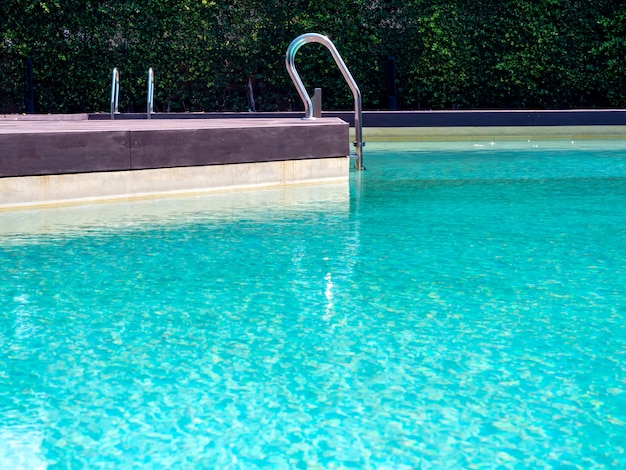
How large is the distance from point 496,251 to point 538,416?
99.9 inches

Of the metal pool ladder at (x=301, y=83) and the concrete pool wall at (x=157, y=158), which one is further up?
the metal pool ladder at (x=301, y=83)

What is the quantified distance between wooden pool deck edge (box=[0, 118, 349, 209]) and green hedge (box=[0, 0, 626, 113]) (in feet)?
26.7

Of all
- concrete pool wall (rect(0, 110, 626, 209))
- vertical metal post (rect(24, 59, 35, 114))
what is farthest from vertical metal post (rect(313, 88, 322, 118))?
vertical metal post (rect(24, 59, 35, 114))

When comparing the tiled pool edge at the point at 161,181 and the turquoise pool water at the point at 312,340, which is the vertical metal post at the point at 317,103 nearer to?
the tiled pool edge at the point at 161,181

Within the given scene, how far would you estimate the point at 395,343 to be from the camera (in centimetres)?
316

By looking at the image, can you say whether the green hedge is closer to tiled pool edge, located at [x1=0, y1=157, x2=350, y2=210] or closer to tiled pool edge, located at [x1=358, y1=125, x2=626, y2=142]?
tiled pool edge, located at [x1=358, y1=125, x2=626, y2=142]

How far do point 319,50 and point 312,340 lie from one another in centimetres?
1366

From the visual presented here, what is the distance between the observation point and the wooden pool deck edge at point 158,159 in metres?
6.56

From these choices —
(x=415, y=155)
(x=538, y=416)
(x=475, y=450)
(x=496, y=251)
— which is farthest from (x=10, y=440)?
(x=415, y=155)

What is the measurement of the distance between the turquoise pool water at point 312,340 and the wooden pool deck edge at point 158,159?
1.41 ft

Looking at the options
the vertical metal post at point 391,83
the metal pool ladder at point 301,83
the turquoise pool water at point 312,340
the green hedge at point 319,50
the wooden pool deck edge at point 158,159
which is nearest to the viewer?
the turquoise pool water at point 312,340

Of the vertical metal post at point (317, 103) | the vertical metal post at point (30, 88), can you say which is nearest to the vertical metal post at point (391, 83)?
the vertical metal post at point (30, 88)

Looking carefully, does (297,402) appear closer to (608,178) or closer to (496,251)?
(496,251)

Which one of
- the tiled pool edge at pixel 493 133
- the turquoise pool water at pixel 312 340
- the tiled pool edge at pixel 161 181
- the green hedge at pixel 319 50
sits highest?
the green hedge at pixel 319 50
